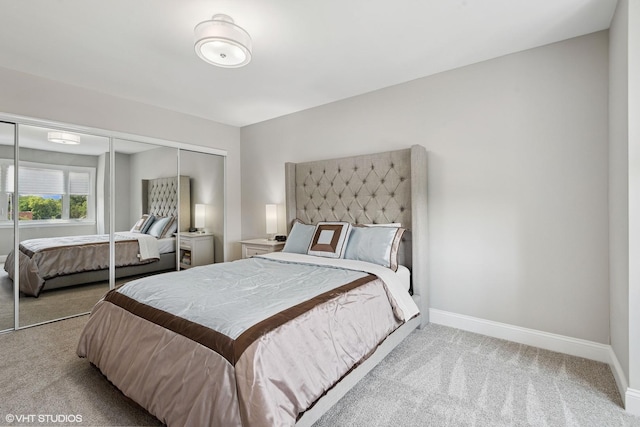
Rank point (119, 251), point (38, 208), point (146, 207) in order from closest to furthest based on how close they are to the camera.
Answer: point (38, 208)
point (119, 251)
point (146, 207)

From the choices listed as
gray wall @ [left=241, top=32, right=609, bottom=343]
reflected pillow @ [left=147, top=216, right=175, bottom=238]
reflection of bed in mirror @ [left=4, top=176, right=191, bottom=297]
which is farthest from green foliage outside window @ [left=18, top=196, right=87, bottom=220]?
gray wall @ [left=241, top=32, right=609, bottom=343]

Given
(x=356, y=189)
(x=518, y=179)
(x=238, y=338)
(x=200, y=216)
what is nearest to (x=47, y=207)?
(x=200, y=216)

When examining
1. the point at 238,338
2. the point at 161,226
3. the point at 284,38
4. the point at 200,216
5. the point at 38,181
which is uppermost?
the point at 284,38

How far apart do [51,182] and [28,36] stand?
138 cm

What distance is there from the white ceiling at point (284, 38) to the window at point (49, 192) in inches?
35.6

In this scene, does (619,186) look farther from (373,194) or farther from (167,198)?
(167,198)

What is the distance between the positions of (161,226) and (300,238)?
1.83m

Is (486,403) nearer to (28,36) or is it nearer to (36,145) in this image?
(28,36)

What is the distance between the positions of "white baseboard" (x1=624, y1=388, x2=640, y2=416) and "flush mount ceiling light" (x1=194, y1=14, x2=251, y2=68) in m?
3.09

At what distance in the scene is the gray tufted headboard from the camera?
2.79 meters

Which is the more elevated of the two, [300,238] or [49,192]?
[49,192]

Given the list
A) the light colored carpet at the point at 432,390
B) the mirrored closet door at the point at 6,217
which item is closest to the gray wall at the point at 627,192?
the light colored carpet at the point at 432,390

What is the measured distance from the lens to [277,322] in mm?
1465

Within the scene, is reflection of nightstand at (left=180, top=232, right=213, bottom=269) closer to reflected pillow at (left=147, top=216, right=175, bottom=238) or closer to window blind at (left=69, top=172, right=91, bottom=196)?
reflected pillow at (left=147, top=216, right=175, bottom=238)
